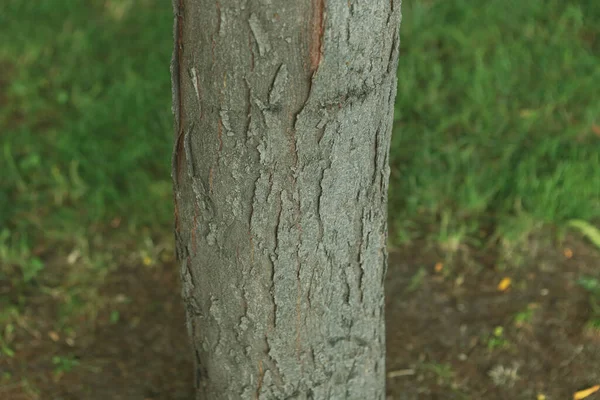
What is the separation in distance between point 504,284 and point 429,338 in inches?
15.1

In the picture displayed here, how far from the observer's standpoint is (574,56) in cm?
379

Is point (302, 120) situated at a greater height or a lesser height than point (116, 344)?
greater

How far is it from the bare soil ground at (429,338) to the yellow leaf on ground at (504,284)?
1cm

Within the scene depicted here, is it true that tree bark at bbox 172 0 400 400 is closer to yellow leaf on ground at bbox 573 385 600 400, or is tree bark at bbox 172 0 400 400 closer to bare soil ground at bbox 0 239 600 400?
bare soil ground at bbox 0 239 600 400

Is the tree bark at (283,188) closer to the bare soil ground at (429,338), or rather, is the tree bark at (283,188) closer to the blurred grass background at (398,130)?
the bare soil ground at (429,338)

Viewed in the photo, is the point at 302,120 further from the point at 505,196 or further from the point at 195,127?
the point at 505,196

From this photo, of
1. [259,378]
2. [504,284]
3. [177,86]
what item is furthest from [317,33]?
[504,284]

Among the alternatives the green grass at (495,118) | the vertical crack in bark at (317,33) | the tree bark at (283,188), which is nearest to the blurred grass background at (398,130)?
the green grass at (495,118)

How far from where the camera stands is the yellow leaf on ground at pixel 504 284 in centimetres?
272

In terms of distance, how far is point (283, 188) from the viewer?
1.61 metres

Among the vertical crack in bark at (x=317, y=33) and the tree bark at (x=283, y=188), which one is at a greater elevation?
the vertical crack in bark at (x=317, y=33)

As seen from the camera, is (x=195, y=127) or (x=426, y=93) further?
(x=426, y=93)

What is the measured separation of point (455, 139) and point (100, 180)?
1.57m

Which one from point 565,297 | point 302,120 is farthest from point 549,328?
point 302,120
